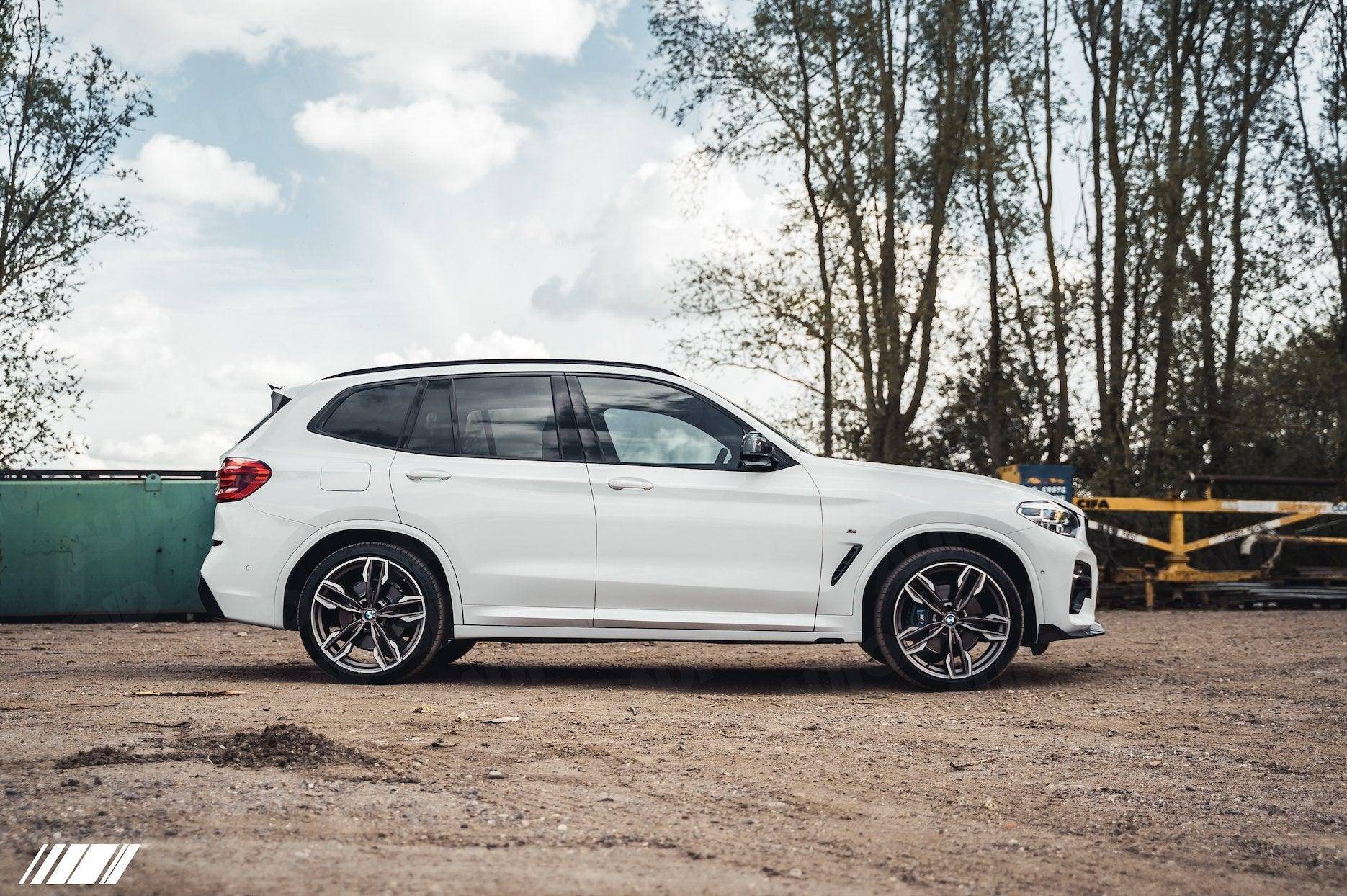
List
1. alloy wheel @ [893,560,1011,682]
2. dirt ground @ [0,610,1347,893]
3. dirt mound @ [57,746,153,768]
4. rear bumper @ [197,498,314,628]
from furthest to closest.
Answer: rear bumper @ [197,498,314,628], alloy wheel @ [893,560,1011,682], dirt mound @ [57,746,153,768], dirt ground @ [0,610,1347,893]

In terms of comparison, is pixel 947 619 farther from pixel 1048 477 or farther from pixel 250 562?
pixel 1048 477

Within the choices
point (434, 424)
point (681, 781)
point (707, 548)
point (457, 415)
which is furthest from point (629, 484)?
point (681, 781)

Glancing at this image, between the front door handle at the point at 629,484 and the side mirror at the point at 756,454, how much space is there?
1.75ft

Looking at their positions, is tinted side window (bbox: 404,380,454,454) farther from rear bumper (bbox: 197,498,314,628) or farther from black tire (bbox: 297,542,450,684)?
rear bumper (bbox: 197,498,314,628)

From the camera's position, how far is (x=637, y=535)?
715 centimetres

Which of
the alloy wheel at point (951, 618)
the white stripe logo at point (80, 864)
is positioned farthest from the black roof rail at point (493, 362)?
the white stripe logo at point (80, 864)

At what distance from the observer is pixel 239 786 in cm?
434

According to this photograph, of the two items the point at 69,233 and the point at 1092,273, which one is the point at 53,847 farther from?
the point at 1092,273

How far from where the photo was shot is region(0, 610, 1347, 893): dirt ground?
3.52 m

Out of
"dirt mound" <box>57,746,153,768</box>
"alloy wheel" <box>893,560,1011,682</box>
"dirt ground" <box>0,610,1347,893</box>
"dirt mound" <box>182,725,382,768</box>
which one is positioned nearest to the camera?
"dirt ground" <box>0,610,1347,893</box>

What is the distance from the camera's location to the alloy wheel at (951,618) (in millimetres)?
7199

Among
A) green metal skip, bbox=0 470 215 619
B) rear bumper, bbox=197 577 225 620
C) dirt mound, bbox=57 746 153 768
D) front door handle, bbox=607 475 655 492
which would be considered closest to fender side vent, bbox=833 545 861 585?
front door handle, bbox=607 475 655 492

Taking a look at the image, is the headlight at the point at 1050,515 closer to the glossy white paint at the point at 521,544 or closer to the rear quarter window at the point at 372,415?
the glossy white paint at the point at 521,544

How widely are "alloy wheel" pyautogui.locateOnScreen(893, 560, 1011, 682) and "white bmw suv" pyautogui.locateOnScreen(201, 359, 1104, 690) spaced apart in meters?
0.01
